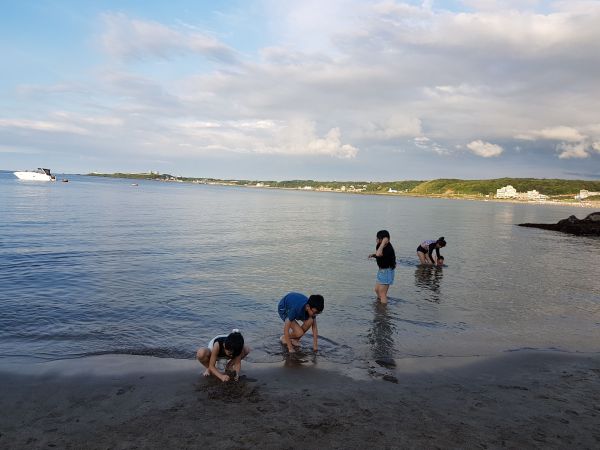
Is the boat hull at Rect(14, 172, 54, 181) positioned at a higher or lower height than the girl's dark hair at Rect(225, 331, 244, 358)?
higher

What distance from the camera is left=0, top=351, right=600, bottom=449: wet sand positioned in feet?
18.6

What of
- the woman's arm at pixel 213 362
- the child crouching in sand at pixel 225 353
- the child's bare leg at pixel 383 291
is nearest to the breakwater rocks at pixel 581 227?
the child's bare leg at pixel 383 291

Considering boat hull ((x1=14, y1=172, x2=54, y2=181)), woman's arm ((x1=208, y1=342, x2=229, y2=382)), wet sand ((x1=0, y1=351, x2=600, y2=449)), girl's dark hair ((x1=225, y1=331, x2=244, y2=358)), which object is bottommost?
wet sand ((x1=0, y1=351, x2=600, y2=449))

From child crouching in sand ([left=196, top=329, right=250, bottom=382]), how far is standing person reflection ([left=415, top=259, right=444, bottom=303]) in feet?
29.3

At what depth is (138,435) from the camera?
18.6 feet

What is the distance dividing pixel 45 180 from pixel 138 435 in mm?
180469

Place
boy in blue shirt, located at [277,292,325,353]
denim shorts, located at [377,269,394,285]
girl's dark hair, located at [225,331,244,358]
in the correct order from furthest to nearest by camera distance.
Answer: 1. denim shorts, located at [377,269,394,285]
2. boy in blue shirt, located at [277,292,325,353]
3. girl's dark hair, located at [225,331,244,358]

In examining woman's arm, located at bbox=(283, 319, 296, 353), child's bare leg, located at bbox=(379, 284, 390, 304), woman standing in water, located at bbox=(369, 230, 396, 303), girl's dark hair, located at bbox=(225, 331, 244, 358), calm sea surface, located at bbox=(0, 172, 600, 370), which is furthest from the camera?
child's bare leg, located at bbox=(379, 284, 390, 304)

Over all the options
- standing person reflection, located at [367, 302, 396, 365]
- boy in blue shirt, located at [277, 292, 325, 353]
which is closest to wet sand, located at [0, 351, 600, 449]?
standing person reflection, located at [367, 302, 396, 365]

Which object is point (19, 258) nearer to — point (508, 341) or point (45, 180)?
point (508, 341)

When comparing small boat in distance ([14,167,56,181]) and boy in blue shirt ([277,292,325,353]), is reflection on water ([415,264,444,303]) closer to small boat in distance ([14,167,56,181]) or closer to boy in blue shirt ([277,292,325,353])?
boy in blue shirt ([277,292,325,353])

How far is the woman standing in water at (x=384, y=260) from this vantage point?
13.2 metres

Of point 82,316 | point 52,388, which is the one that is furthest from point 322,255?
point 52,388

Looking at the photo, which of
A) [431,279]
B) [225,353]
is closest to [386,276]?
[431,279]
